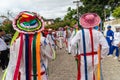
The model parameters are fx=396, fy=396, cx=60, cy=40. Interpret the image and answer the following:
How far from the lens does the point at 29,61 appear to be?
6.00 meters

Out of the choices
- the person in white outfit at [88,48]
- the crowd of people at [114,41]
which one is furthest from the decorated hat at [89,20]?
the crowd of people at [114,41]

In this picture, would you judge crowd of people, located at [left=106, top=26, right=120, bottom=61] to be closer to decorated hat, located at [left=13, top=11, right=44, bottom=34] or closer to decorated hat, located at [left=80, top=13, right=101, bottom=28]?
decorated hat, located at [left=80, top=13, right=101, bottom=28]

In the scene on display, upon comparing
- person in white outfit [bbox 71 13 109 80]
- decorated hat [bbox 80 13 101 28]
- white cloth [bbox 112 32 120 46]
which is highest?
A: decorated hat [bbox 80 13 101 28]

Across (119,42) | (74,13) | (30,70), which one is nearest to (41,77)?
(30,70)

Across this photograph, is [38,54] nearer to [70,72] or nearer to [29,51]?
[29,51]

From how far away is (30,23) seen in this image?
5988mm

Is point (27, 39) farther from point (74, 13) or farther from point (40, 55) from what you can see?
point (74, 13)

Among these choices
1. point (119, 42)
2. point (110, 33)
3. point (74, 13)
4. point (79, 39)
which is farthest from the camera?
point (74, 13)

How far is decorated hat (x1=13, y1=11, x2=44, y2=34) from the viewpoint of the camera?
5.97 meters

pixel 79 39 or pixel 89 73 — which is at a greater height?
pixel 79 39

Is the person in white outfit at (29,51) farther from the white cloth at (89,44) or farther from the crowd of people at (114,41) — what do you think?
the crowd of people at (114,41)

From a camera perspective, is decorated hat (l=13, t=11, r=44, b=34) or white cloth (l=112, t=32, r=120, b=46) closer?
decorated hat (l=13, t=11, r=44, b=34)

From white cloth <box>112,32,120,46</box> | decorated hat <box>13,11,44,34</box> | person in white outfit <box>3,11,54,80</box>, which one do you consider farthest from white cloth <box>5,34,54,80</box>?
white cloth <box>112,32,120,46</box>

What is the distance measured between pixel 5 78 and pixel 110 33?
1486 cm
